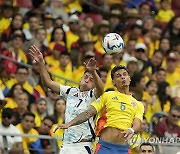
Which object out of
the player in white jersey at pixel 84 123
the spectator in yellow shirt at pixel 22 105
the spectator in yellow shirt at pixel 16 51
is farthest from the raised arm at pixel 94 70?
the spectator in yellow shirt at pixel 16 51

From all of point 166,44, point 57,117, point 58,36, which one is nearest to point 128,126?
point 57,117

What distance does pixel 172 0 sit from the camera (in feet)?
78.1

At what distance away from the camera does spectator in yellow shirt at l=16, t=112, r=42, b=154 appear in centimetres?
1492

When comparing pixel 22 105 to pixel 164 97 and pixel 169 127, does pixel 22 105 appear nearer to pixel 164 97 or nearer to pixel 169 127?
pixel 169 127

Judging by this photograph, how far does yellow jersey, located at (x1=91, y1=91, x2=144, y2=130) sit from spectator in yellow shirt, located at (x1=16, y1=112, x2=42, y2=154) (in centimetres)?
358

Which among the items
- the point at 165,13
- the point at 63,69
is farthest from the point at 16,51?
the point at 165,13

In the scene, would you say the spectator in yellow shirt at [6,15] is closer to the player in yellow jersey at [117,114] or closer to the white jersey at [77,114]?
the white jersey at [77,114]

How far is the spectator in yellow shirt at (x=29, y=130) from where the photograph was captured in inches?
587

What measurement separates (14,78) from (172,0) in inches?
325

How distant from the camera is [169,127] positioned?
54.3ft

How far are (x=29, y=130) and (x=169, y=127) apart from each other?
293cm

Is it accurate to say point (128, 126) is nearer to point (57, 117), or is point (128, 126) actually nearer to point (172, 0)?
point (57, 117)

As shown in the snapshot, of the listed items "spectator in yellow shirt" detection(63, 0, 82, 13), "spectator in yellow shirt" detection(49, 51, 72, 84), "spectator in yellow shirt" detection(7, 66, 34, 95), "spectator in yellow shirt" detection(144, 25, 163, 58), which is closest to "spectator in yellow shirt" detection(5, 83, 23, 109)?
"spectator in yellow shirt" detection(7, 66, 34, 95)

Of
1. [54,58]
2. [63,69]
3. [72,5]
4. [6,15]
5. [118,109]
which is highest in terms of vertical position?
[72,5]
